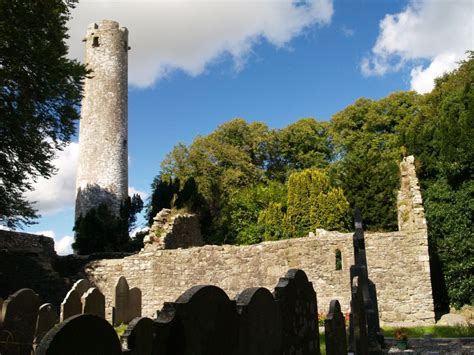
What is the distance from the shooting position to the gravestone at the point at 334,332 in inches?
216

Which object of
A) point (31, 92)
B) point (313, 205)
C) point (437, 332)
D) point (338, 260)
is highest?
point (31, 92)

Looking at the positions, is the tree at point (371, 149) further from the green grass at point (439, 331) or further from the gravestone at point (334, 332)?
the gravestone at point (334, 332)

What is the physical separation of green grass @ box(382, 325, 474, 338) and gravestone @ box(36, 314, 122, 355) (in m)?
10.3

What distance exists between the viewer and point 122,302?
14.0 meters

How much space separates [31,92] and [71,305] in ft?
26.6

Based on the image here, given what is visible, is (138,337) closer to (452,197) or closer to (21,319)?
(21,319)

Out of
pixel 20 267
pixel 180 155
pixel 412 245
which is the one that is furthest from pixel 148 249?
pixel 180 155

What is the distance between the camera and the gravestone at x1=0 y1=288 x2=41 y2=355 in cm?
738

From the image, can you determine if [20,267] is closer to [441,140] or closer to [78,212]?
[78,212]

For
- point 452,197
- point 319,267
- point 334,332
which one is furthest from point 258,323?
point 452,197

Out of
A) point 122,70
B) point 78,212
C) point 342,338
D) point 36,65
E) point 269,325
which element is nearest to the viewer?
point 269,325

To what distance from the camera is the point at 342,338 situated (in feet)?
20.4

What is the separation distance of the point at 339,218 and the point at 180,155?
15.8 metres

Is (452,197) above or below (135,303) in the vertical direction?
above
